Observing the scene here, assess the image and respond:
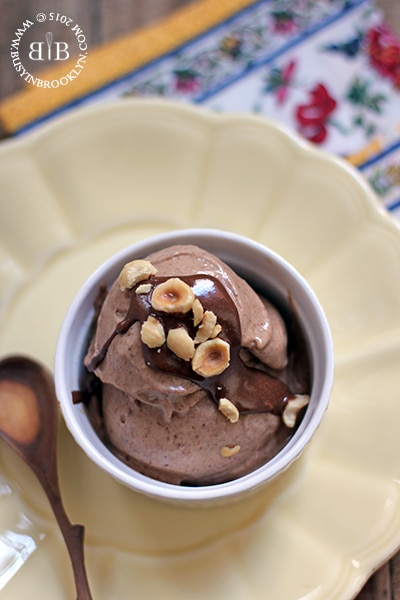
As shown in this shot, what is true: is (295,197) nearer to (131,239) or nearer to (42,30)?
(131,239)

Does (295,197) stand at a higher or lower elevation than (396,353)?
higher

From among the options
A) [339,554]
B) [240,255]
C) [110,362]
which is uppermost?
[240,255]

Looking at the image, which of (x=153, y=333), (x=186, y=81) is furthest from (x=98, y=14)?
(x=153, y=333)

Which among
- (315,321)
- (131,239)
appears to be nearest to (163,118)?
(131,239)

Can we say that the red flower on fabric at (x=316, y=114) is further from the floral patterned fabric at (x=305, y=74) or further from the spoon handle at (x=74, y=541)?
the spoon handle at (x=74, y=541)

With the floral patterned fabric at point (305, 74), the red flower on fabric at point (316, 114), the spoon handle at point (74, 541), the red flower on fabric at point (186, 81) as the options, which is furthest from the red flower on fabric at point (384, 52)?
the spoon handle at point (74, 541)

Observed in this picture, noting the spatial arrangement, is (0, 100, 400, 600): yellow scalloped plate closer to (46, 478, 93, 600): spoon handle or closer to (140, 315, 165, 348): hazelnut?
(46, 478, 93, 600): spoon handle

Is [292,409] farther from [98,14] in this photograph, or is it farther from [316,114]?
[98,14]
